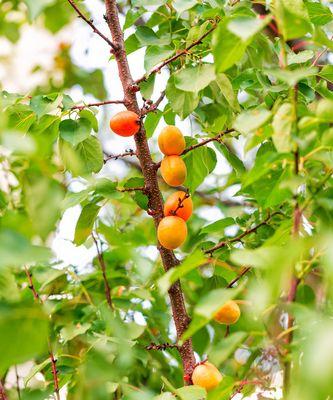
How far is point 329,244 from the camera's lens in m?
0.52

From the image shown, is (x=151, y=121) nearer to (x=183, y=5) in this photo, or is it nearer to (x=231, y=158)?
(x=231, y=158)

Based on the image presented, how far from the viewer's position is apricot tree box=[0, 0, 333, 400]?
502mm

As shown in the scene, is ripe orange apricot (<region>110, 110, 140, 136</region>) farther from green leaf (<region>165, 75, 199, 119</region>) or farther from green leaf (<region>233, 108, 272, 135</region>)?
green leaf (<region>233, 108, 272, 135</region>)

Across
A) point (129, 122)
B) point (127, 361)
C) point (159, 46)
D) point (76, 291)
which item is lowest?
point (76, 291)

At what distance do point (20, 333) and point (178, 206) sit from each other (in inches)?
22.5

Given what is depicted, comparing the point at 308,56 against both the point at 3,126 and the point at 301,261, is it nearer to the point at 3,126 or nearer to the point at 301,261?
the point at 301,261

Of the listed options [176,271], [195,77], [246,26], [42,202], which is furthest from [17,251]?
[195,77]

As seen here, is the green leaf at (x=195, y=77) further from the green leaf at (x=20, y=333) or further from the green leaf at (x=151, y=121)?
the green leaf at (x=20, y=333)

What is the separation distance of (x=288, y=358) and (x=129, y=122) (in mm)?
517

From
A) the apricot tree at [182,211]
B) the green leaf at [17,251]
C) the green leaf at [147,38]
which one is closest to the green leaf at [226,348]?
the apricot tree at [182,211]

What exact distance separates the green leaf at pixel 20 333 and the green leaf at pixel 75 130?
506 mm

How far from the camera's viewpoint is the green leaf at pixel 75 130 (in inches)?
38.6

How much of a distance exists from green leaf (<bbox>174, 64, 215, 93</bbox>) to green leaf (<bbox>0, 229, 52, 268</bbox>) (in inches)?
19.4

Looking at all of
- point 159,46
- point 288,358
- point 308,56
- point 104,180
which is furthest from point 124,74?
point 288,358
